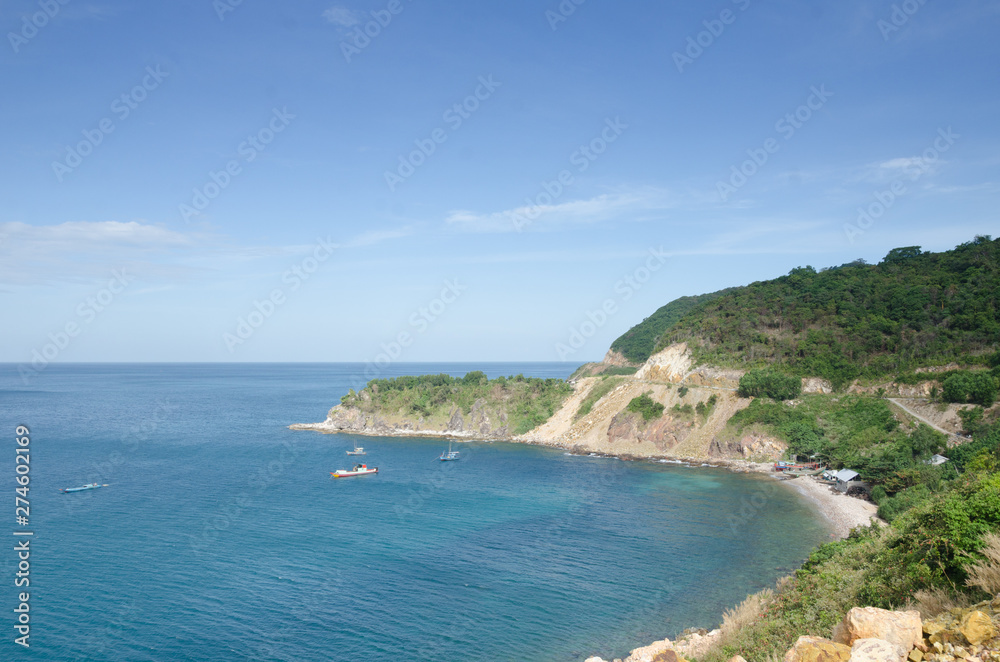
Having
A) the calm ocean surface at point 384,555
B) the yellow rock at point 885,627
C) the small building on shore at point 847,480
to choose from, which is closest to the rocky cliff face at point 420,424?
the calm ocean surface at point 384,555

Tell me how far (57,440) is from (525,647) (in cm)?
8457

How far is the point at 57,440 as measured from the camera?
8106cm

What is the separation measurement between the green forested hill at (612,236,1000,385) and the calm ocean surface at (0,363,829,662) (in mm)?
24009

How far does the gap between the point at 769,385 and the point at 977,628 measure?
6558 cm

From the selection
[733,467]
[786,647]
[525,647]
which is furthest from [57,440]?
[786,647]

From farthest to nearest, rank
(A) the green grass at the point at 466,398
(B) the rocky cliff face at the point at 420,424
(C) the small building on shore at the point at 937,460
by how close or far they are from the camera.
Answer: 1. (A) the green grass at the point at 466,398
2. (B) the rocky cliff face at the point at 420,424
3. (C) the small building on shore at the point at 937,460

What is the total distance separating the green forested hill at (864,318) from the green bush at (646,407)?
1129 cm

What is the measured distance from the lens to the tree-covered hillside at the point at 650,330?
143 metres

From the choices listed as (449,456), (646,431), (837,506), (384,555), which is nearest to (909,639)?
(384,555)

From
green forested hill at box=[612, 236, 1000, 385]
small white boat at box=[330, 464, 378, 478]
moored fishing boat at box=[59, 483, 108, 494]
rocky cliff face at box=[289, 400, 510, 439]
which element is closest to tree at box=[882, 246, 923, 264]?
green forested hill at box=[612, 236, 1000, 385]

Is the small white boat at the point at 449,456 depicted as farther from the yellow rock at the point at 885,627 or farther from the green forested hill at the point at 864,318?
the yellow rock at the point at 885,627

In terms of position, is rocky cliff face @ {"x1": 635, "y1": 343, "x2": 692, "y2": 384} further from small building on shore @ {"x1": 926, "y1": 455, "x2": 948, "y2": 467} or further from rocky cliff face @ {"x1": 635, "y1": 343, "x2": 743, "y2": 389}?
small building on shore @ {"x1": 926, "y1": 455, "x2": 948, "y2": 467}

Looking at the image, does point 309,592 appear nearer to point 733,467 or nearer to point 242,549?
point 242,549

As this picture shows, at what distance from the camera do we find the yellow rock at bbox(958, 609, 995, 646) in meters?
9.87
